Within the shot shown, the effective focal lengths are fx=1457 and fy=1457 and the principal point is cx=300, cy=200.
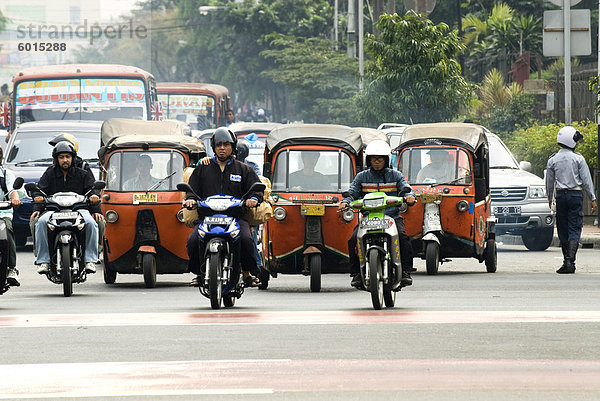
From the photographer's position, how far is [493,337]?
35.8 ft

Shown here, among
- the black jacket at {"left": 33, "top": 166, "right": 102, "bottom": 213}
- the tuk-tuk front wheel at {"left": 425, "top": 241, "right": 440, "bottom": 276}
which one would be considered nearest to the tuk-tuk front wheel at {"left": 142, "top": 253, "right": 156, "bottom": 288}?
the black jacket at {"left": 33, "top": 166, "right": 102, "bottom": 213}

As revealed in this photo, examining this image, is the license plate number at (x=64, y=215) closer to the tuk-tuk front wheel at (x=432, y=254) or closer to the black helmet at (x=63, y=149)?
the black helmet at (x=63, y=149)

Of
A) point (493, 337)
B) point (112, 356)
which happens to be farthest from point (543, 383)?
point (112, 356)

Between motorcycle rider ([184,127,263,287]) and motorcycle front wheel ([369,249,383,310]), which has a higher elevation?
motorcycle rider ([184,127,263,287])

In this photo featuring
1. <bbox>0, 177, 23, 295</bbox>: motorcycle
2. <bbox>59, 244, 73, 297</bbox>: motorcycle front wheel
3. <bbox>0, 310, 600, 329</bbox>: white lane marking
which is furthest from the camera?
<bbox>59, 244, 73, 297</bbox>: motorcycle front wheel

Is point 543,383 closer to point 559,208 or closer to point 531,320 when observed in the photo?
point 531,320

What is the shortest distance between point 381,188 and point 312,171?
3.26 m

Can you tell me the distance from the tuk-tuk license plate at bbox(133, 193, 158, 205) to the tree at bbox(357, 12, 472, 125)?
1802cm

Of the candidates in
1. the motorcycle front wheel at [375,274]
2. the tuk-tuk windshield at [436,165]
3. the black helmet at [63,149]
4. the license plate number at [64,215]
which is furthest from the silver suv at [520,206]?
the motorcycle front wheel at [375,274]

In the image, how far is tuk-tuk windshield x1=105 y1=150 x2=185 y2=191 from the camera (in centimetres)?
1784

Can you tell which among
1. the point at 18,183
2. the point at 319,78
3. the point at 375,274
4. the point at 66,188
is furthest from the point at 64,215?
the point at 319,78

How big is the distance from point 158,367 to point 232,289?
4128mm

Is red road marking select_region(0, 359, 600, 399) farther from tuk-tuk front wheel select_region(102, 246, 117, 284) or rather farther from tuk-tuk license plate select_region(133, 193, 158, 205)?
tuk-tuk front wheel select_region(102, 246, 117, 284)

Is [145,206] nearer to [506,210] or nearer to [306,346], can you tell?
[306,346]
